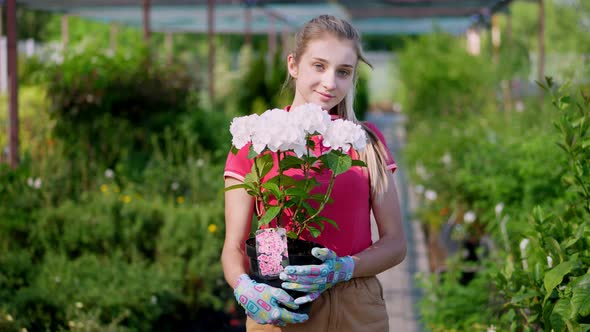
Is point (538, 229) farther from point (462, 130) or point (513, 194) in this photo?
point (462, 130)

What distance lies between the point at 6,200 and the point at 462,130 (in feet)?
16.9

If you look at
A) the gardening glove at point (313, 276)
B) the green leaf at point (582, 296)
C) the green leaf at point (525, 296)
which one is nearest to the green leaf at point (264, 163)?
the gardening glove at point (313, 276)

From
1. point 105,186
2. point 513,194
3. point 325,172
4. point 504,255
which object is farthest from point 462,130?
point 325,172

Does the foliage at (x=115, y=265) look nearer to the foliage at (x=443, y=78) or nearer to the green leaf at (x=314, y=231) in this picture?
the green leaf at (x=314, y=231)

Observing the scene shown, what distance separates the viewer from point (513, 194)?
487 cm

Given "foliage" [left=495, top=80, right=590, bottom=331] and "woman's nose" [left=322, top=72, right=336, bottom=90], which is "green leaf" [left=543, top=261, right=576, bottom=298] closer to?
"foliage" [left=495, top=80, right=590, bottom=331]

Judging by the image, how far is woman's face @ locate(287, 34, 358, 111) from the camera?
1.88 metres

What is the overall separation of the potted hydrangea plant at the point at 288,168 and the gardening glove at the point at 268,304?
0.04 metres

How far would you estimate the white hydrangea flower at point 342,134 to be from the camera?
1.72m

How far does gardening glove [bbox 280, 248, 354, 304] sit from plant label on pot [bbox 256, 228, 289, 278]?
0.10 feet

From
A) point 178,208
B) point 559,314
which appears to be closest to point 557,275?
point 559,314

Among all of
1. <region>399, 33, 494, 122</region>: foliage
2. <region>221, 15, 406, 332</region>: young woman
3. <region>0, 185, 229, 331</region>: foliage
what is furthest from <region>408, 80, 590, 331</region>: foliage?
<region>399, 33, 494, 122</region>: foliage

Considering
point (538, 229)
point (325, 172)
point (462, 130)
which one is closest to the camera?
point (325, 172)

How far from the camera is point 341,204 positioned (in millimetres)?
1887
